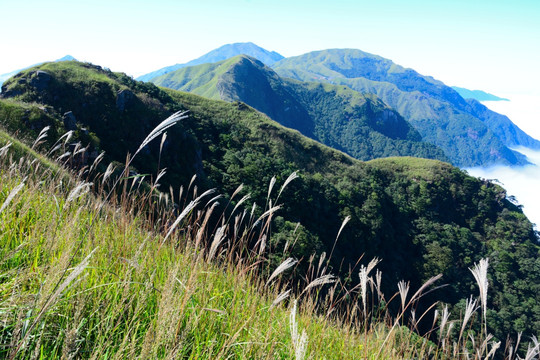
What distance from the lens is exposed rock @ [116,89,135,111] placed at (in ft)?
133

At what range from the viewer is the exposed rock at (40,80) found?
1412 inches

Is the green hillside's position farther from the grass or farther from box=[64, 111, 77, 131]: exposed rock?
the grass

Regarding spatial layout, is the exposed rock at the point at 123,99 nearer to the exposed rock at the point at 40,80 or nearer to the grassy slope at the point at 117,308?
the exposed rock at the point at 40,80

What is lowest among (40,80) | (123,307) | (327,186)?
(327,186)

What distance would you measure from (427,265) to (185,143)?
52777 mm

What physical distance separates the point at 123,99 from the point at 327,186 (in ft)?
127

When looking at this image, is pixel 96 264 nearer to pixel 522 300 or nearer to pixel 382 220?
pixel 382 220

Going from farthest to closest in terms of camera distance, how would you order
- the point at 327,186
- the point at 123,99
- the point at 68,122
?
the point at 327,186 < the point at 123,99 < the point at 68,122

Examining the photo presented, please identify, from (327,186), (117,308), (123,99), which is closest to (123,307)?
Answer: (117,308)

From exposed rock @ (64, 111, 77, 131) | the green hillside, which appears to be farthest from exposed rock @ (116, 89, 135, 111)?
exposed rock @ (64, 111, 77, 131)

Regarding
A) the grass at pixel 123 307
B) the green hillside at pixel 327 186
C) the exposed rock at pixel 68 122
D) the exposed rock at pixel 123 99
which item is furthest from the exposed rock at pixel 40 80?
the grass at pixel 123 307

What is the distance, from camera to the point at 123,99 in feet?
135

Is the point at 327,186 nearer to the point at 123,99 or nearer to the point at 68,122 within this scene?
the point at 123,99

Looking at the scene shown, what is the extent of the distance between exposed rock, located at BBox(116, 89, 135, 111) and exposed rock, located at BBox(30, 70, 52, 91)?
320 inches
